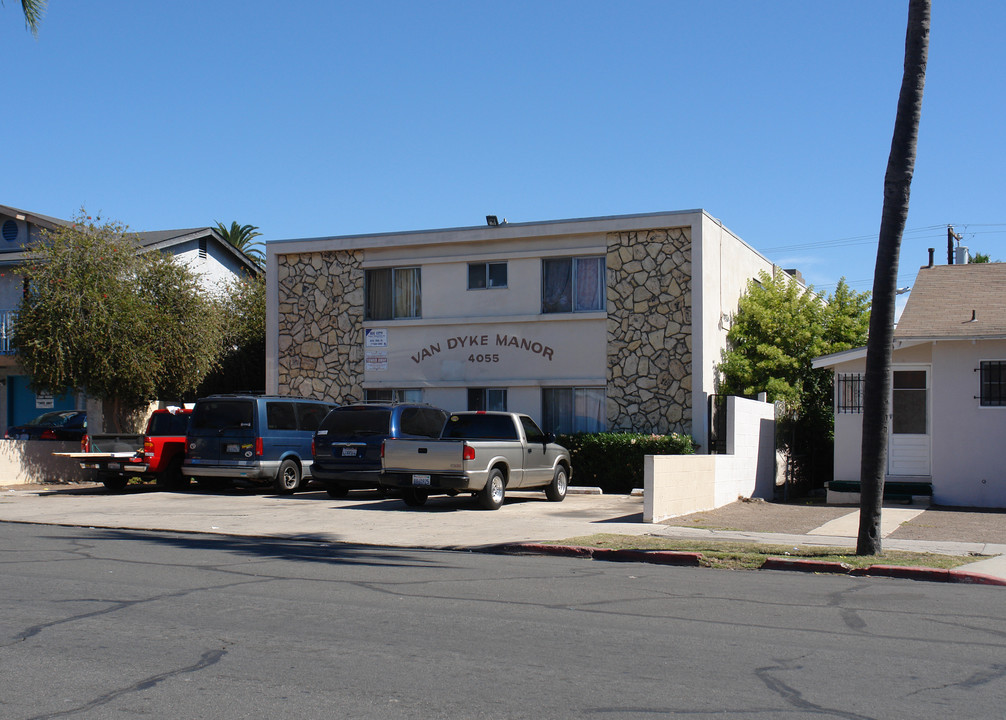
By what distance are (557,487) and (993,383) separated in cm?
867

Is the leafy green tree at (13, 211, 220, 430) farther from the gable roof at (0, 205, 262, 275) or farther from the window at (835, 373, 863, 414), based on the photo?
the window at (835, 373, 863, 414)

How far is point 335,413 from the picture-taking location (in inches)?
796

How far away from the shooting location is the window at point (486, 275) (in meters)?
25.2

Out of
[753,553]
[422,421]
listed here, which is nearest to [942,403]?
[753,553]

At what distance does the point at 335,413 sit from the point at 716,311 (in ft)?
30.9

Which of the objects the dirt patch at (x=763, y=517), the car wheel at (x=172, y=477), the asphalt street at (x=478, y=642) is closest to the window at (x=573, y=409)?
the dirt patch at (x=763, y=517)

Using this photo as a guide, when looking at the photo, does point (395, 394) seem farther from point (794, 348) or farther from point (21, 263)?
point (21, 263)

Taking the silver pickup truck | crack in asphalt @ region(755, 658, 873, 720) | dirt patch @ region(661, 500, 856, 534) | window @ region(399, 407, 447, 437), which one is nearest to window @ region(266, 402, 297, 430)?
window @ region(399, 407, 447, 437)

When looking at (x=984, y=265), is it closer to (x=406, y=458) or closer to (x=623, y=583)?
(x=406, y=458)

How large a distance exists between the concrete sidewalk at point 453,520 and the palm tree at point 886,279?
4.06 feet

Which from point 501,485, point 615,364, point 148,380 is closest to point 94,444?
point 148,380

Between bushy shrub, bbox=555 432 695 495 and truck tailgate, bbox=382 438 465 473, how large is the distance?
5.28 meters

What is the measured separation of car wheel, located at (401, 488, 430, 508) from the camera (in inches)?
725

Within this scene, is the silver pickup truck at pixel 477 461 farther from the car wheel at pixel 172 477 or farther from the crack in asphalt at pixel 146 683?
the crack in asphalt at pixel 146 683
